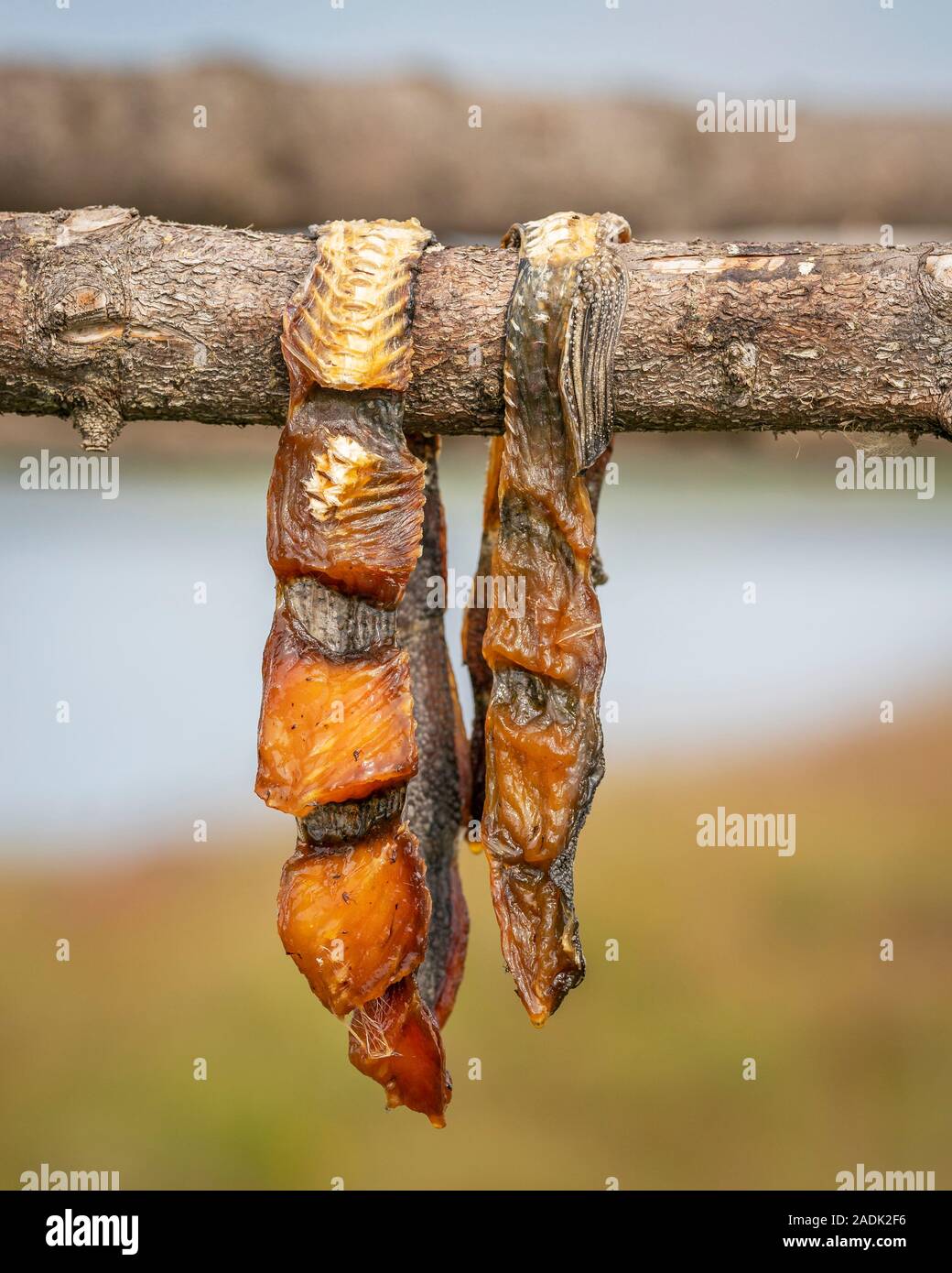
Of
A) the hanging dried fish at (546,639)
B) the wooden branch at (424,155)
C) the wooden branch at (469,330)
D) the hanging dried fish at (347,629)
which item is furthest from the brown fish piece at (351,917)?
the wooden branch at (424,155)

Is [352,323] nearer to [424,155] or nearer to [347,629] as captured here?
[347,629]

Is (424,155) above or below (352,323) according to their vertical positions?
above

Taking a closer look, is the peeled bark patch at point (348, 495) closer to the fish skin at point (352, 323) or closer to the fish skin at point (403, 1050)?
the fish skin at point (352, 323)

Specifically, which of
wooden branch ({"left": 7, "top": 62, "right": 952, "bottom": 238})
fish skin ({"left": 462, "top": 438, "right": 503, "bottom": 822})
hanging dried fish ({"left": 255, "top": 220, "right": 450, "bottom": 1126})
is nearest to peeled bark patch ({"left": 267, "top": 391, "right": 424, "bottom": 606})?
hanging dried fish ({"left": 255, "top": 220, "right": 450, "bottom": 1126})

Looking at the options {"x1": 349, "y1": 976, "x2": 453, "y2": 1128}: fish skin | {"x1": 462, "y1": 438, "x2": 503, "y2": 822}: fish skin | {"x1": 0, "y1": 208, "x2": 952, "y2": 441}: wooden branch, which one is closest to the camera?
{"x1": 0, "y1": 208, "x2": 952, "y2": 441}: wooden branch

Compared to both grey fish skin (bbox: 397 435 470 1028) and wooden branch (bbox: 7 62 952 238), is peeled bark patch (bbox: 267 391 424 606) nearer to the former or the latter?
grey fish skin (bbox: 397 435 470 1028)

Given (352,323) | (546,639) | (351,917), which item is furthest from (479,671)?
(352,323)

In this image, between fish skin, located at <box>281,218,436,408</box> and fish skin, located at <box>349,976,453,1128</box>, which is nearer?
fish skin, located at <box>281,218,436,408</box>

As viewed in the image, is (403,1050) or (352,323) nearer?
(352,323)
